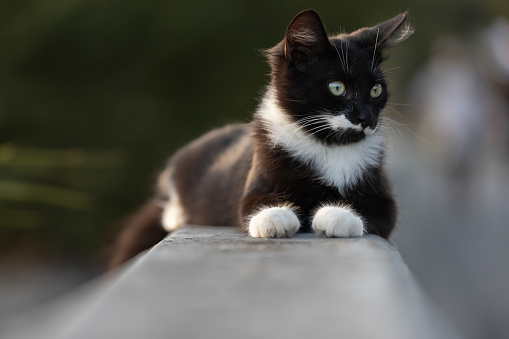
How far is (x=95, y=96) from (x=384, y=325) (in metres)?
5.28

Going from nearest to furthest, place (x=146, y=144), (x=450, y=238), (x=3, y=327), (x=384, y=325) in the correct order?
(x=384, y=325) → (x=3, y=327) → (x=146, y=144) → (x=450, y=238)

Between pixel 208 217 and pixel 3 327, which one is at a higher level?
pixel 208 217

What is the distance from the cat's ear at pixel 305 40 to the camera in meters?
2.89

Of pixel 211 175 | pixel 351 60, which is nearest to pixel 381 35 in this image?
pixel 351 60

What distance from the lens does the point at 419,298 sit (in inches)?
73.7

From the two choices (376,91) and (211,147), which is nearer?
(376,91)

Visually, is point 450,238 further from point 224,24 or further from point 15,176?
point 15,176

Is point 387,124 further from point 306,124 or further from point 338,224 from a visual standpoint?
point 338,224

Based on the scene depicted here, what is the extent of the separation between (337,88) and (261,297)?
4.99 ft

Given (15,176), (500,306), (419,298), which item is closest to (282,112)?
(419,298)

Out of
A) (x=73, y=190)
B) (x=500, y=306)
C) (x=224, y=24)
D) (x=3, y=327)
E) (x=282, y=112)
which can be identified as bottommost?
(x=500, y=306)

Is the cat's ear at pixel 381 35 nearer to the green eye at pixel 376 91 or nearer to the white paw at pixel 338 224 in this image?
the green eye at pixel 376 91

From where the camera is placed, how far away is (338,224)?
2631 mm

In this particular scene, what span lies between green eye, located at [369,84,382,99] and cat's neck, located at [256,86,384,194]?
181 millimetres
